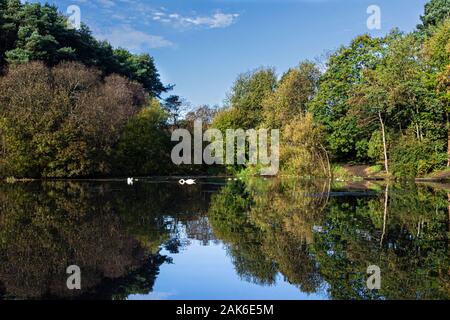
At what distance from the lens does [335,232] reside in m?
9.84

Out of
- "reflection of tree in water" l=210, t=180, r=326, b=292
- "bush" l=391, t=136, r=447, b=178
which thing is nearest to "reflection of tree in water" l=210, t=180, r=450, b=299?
"reflection of tree in water" l=210, t=180, r=326, b=292

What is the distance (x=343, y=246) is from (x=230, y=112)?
43.4 m

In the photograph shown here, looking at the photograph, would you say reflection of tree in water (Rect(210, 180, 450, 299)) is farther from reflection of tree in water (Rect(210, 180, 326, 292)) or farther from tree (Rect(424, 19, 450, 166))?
tree (Rect(424, 19, 450, 166))

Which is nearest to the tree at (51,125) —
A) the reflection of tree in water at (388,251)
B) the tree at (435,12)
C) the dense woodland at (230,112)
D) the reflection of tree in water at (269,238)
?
the dense woodland at (230,112)

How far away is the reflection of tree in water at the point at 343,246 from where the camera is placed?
5.95m

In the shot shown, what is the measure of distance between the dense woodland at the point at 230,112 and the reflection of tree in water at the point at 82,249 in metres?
20.7

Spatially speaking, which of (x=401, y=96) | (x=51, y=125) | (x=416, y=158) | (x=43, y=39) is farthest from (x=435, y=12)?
(x=51, y=125)

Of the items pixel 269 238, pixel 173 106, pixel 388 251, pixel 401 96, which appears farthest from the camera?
pixel 173 106

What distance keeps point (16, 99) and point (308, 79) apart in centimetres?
2536

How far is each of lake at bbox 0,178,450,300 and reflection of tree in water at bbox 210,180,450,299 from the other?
2cm

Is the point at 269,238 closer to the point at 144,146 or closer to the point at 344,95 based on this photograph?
the point at 344,95

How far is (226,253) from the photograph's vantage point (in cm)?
812

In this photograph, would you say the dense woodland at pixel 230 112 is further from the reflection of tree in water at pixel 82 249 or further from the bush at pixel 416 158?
the reflection of tree in water at pixel 82 249

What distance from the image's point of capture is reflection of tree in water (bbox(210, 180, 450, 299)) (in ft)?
19.5
